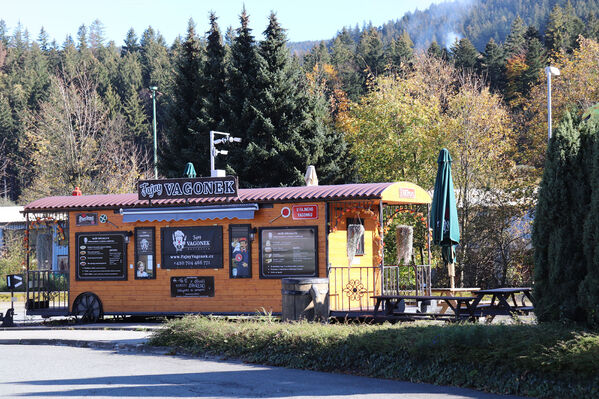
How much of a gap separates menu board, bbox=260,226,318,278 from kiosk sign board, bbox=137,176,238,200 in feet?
4.44

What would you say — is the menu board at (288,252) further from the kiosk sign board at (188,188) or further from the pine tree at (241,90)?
the pine tree at (241,90)

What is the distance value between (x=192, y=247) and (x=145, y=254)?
135cm

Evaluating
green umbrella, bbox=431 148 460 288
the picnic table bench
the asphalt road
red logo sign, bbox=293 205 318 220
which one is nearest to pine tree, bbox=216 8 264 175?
red logo sign, bbox=293 205 318 220

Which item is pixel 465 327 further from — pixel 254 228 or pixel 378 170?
pixel 378 170

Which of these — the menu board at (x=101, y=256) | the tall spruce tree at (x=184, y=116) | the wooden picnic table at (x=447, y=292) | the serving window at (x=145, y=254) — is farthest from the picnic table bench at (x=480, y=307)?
Result: the tall spruce tree at (x=184, y=116)

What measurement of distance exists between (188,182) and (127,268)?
2.77 m

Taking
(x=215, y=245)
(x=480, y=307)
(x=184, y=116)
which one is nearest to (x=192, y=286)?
(x=215, y=245)

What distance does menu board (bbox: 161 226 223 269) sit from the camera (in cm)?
1870

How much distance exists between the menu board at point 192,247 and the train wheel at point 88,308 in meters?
2.08

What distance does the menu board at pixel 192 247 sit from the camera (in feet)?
61.4

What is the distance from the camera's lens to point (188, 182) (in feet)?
61.8

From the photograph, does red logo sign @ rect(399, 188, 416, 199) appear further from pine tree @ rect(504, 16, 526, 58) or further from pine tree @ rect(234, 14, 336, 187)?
pine tree @ rect(504, 16, 526, 58)

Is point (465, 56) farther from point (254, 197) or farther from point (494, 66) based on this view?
point (254, 197)

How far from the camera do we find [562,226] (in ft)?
31.2
